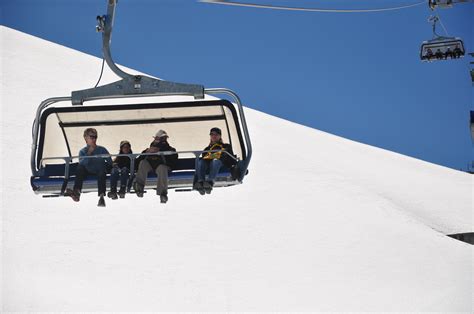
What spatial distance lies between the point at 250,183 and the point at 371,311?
13151 millimetres

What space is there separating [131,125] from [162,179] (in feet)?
2.55

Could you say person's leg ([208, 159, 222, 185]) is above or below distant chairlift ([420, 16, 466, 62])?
below

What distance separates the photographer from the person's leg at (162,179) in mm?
8492

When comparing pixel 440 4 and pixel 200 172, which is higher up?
pixel 440 4

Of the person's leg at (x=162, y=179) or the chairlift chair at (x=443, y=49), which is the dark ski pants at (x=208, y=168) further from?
the chairlift chair at (x=443, y=49)

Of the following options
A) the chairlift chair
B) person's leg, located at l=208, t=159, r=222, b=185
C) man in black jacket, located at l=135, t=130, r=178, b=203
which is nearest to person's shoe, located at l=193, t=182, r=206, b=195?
person's leg, located at l=208, t=159, r=222, b=185

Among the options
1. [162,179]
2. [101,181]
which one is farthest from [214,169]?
[101,181]

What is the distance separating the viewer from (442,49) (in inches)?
571

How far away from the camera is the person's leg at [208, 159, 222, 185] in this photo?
8438 mm

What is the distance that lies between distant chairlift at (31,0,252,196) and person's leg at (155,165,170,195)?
59 millimetres

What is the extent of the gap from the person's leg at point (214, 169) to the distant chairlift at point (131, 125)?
0.05 m

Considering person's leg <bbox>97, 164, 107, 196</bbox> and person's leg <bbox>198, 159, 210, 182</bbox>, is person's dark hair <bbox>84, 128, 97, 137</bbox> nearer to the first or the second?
person's leg <bbox>97, 164, 107, 196</bbox>

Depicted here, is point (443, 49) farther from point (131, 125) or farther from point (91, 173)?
point (91, 173)

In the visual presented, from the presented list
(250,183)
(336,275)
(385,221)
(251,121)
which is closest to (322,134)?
(251,121)
